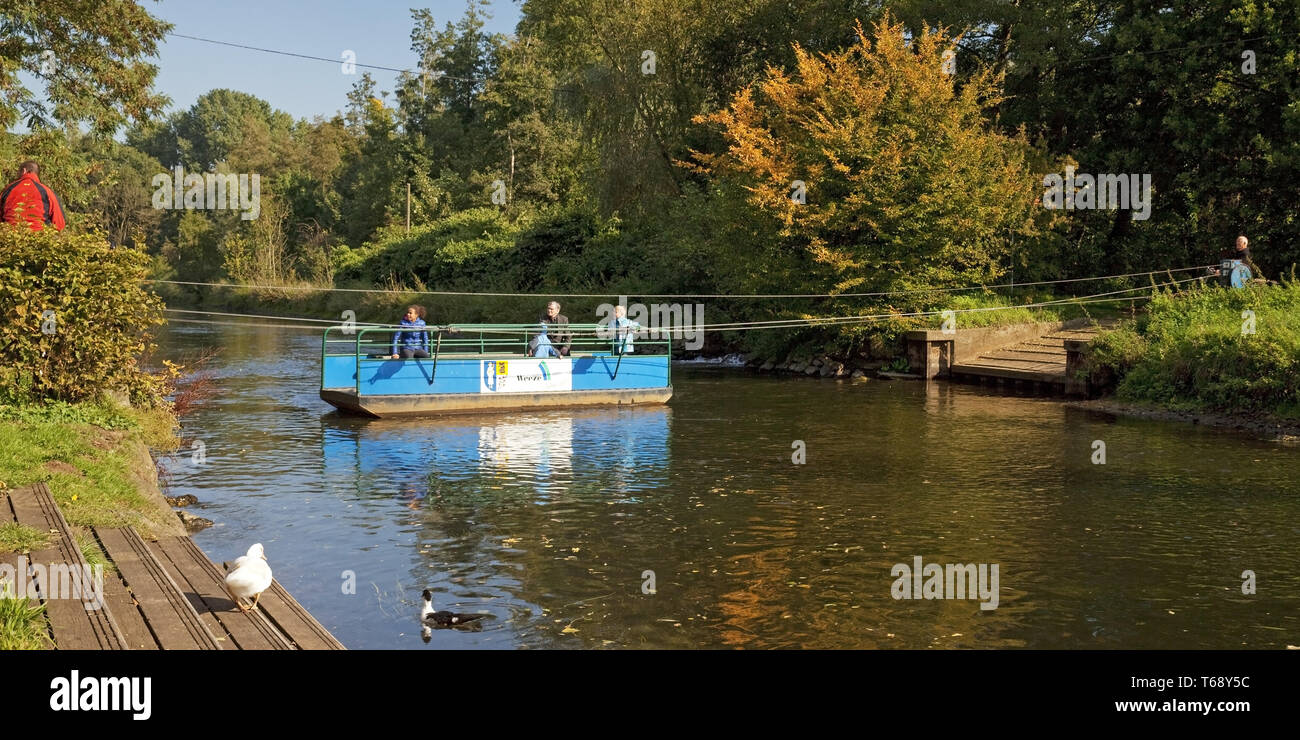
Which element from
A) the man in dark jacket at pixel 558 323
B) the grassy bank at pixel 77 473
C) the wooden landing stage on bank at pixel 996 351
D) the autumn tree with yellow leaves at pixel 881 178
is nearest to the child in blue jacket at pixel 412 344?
the man in dark jacket at pixel 558 323

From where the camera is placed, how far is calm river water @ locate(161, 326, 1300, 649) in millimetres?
9742

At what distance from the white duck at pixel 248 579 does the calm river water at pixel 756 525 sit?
1.09 metres

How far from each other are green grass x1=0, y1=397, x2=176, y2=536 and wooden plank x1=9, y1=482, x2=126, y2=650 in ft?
1.58

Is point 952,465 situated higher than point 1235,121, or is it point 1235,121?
point 1235,121

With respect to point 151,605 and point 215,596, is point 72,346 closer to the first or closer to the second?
point 215,596

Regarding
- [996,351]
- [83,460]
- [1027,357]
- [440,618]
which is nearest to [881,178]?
[996,351]

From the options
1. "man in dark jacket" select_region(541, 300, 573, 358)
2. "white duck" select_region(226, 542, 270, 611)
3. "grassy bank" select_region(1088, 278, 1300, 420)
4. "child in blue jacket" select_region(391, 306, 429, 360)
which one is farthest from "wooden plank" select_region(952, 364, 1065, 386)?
"white duck" select_region(226, 542, 270, 611)

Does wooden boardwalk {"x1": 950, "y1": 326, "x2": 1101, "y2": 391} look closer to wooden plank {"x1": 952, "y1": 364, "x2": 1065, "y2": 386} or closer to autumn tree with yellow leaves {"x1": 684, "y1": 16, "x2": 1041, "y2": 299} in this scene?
wooden plank {"x1": 952, "y1": 364, "x2": 1065, "y2": 386}

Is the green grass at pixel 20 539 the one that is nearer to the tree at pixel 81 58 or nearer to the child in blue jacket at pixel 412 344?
the child in blue jacket at pixel 412 344

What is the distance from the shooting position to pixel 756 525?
44.8 feet

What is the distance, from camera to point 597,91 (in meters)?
49.0
